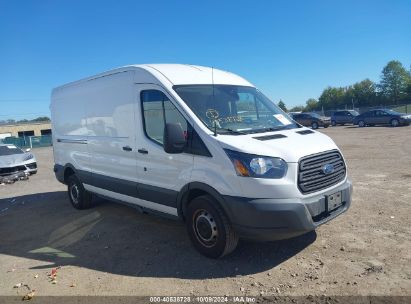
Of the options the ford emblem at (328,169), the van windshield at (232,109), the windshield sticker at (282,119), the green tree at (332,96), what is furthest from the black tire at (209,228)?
the green tree at (332,96)

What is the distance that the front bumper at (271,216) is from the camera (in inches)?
155

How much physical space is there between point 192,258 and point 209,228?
531 mm

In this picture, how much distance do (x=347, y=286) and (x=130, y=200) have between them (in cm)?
350

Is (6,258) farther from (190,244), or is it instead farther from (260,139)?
(260,139)

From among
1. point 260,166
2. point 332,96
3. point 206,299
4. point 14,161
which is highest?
point 332,96

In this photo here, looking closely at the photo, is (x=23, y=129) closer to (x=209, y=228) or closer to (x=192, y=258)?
(x=192, y=258)

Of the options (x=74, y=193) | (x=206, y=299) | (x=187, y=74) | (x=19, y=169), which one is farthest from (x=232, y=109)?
(x=19, y=169)

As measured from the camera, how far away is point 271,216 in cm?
394

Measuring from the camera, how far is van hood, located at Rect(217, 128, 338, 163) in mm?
4039

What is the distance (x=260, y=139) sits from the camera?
430cm

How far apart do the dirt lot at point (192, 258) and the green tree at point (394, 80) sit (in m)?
94.5

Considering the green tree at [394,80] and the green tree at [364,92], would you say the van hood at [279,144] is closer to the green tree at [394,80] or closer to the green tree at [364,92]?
the green tree at [364,92]

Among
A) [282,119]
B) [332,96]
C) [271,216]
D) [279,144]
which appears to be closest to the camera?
[271,216]

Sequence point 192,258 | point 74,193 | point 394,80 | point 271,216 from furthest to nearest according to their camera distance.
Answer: point 394,80, point 74,193, point 192,258, point 271,216
